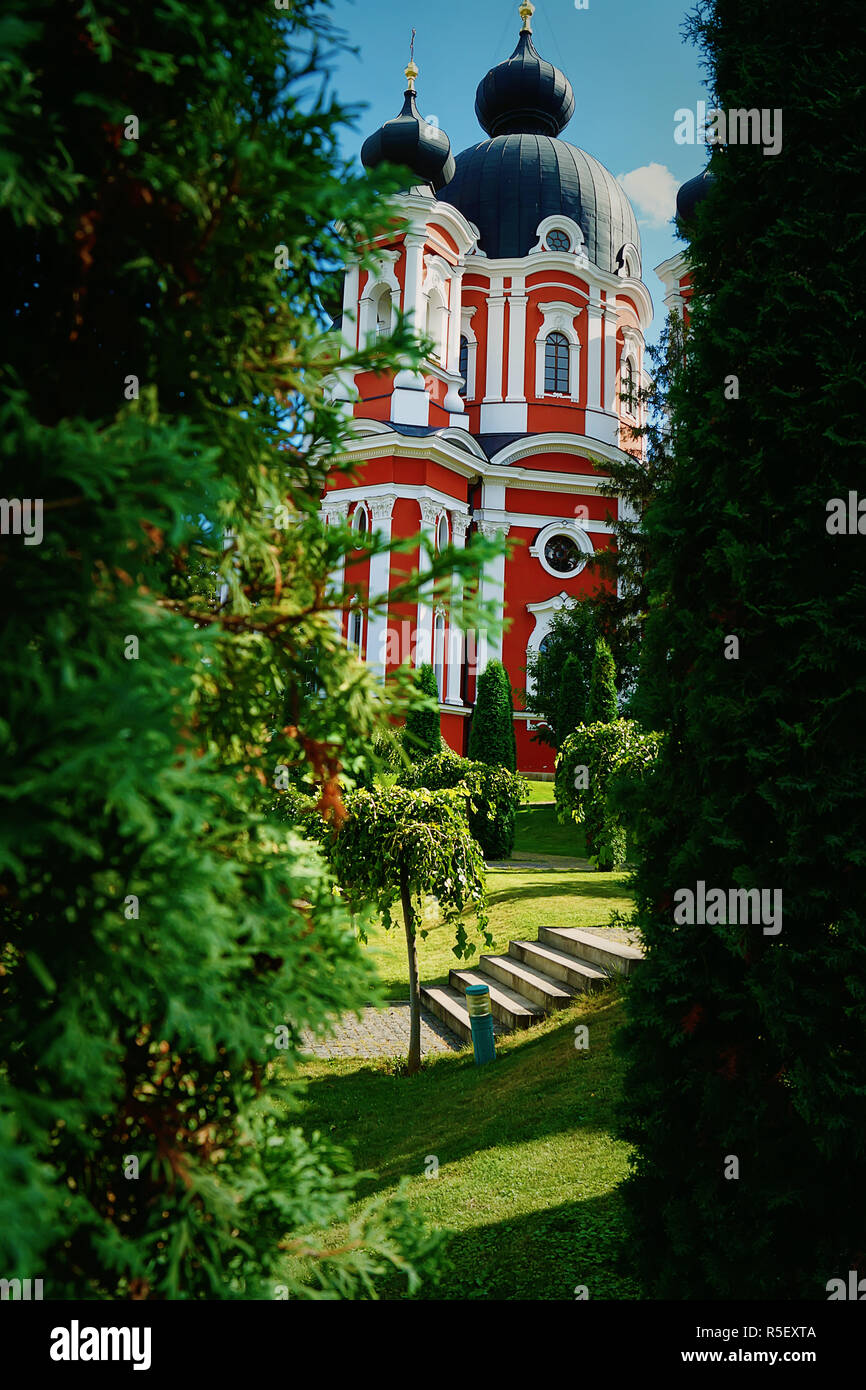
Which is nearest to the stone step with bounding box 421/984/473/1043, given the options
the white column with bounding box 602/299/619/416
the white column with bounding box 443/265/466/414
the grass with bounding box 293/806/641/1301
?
the grass with bounding box 293/806/641/1301

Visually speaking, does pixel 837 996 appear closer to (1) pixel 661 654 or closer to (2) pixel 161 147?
(1) pixel 661 654

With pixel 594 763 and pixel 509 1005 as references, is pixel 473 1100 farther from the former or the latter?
pixel 594 763

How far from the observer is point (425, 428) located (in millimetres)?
24312

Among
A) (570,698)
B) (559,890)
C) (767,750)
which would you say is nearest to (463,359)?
(570,698)

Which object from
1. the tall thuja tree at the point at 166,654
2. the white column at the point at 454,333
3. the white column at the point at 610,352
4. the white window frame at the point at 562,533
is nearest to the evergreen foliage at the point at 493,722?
the white window frame at the point at 562,533

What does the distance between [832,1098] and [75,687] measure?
111 inches

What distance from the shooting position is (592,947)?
917cm

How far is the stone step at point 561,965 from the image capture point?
8.56 meters

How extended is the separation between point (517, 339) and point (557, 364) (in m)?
1.56

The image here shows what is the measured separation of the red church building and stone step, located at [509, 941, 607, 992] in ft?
40.7

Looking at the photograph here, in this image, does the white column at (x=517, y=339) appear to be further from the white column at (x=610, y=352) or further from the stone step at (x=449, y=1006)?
the stone step at (x=449, y=1006)

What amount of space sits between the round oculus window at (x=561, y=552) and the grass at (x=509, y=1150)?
21318 millimetres

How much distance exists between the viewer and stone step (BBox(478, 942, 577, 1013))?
28.6 feet

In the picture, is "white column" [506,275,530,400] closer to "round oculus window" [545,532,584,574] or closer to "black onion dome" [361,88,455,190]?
"black onion dome" [361,88,455,190]
